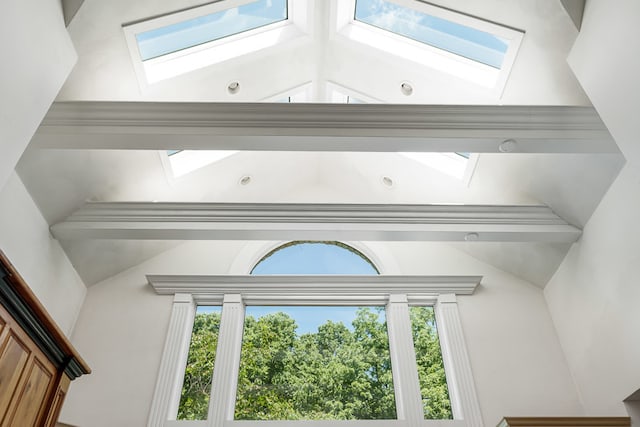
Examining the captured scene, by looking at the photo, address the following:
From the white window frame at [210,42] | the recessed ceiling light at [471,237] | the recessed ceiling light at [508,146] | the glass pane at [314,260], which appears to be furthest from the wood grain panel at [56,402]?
the recessed ceiling light at [471,237]

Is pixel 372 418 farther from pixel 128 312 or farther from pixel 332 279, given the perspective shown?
pixel 128 312

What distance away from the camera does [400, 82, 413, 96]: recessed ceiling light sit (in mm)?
4426

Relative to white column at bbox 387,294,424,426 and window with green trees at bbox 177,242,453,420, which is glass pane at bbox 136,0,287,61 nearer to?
window with green trees at bbox 177,242,453,420

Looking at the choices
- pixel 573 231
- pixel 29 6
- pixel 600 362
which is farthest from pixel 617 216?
pixel 29 6

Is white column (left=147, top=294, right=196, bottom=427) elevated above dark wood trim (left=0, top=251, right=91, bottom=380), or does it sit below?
above

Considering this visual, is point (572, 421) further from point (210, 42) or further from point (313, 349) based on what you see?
point (210, 42)

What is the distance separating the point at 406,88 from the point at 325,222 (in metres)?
1.52

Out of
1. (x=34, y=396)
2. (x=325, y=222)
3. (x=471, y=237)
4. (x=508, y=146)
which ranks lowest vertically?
(x=34, y=396)

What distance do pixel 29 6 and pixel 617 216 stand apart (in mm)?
4297


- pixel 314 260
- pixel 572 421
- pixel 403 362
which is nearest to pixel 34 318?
pixel 403 362

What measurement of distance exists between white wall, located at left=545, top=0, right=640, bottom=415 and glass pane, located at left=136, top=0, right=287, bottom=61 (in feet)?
8.32

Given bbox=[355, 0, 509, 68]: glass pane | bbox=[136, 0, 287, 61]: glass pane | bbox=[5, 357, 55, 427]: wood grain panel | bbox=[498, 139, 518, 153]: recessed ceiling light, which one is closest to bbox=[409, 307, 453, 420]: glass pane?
bbox=[498, 139, 518, 153]: recessed ceiling light

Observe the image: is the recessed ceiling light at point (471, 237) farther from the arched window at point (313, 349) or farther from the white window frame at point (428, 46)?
the white window frame at point (428, 46)

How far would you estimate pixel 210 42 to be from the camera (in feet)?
13.5
